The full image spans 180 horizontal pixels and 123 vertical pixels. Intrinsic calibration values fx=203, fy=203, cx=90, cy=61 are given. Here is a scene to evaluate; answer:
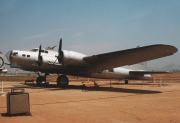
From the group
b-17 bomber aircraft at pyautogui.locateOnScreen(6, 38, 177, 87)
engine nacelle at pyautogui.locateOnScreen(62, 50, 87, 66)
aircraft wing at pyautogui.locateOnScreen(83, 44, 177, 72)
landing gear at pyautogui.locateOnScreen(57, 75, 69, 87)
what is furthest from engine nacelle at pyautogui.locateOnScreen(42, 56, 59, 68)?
aircraft wing at pyautogui.locateOnScreen(83, 44, 177, 72)

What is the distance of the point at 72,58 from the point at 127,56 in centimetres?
484

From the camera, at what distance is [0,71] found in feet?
36.5

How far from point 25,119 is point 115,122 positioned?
2873mm

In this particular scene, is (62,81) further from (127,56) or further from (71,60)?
(127,56)

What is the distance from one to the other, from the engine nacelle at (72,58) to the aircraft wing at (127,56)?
0.46 meters

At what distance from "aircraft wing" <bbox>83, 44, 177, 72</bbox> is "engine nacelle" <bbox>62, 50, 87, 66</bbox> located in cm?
46

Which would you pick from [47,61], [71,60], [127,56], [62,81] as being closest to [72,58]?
[71,60]

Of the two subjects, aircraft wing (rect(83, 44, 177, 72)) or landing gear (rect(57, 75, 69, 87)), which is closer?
aircraft wing (rect(83, 44, 177, 72))

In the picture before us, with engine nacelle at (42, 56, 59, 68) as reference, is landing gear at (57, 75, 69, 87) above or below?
below

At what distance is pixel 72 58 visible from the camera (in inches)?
715

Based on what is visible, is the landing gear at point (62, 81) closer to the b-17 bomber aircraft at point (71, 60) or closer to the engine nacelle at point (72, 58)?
the b-17 bomber aircraft at point (71, 60)

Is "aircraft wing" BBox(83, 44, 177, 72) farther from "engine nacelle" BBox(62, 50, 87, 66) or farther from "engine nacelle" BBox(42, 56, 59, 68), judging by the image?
"engine nacelle" BBox(42, 56, 59, 68)

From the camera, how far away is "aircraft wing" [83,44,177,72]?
1447cm

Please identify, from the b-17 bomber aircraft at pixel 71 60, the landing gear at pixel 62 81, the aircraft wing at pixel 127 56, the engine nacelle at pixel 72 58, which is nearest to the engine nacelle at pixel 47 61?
the b-17 bomber aircraft at pixel 71 60
